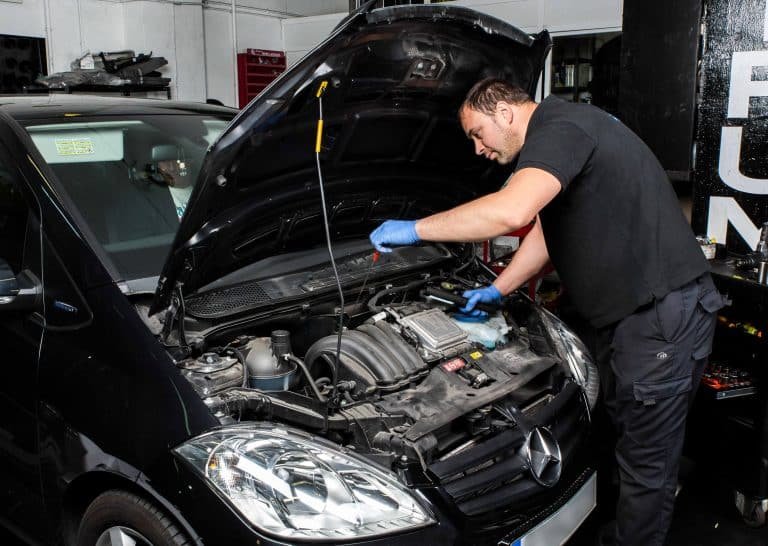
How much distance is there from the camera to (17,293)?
1.86m

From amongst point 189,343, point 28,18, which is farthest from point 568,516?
point 28,18

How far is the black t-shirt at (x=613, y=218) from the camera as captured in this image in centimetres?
198

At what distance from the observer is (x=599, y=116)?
6.73ft

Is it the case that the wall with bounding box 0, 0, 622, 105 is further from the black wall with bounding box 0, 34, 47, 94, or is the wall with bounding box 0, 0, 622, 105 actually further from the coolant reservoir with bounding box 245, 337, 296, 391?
the coolant reservoir with bounding box 245, 337, 296, 391

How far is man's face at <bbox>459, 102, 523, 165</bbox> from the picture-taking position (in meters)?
2.09

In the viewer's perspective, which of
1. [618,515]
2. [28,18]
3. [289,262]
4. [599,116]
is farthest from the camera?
[28,18]

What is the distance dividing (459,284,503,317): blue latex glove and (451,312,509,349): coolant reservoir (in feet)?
0.07

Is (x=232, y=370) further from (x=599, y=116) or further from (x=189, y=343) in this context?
(x=599, y=116)

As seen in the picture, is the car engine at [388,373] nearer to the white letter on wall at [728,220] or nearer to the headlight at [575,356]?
the headlight at [575,356]

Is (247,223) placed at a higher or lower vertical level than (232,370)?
higher

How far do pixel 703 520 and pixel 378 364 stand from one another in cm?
152

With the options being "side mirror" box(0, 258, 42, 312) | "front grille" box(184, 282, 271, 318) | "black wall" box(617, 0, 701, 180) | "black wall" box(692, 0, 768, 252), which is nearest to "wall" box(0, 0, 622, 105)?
"black wall" box(617, 0, 701, 180)

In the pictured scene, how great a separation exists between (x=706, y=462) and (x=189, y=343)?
2.13 metres

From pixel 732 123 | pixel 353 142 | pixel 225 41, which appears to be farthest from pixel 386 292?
pixel 225 41
